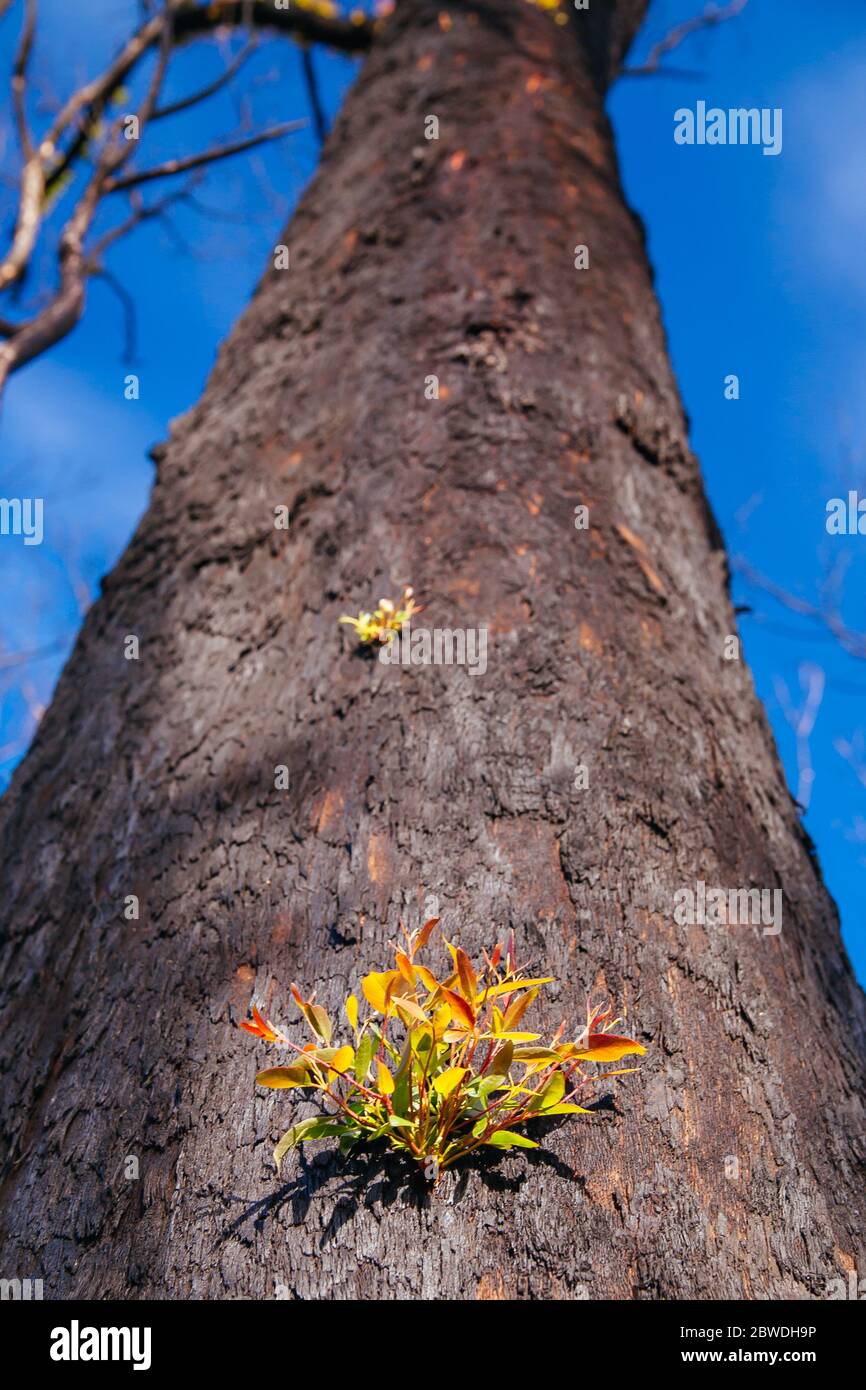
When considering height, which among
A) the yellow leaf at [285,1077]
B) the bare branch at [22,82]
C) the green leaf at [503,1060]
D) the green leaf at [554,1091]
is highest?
the bare branch at [22,82]

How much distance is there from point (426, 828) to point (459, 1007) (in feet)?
1.31

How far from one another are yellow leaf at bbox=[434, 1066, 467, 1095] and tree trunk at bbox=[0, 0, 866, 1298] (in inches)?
5.0

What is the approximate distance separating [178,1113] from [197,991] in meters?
0.18

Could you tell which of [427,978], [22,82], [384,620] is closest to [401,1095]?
[427,978]

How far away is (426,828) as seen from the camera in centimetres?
137

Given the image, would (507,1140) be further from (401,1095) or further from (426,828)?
(426,828)

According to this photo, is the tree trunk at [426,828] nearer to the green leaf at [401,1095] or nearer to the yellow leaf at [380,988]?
the green leaf at [401,1095]

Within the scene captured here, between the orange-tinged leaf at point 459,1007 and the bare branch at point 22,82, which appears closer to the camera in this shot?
the orange-tinged leaf at point 459,1007

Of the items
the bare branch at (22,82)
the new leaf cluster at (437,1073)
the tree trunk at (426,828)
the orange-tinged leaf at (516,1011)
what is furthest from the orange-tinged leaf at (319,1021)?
the bare branch at (22,82)

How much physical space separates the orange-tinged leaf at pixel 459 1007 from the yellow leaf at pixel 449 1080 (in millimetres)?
51

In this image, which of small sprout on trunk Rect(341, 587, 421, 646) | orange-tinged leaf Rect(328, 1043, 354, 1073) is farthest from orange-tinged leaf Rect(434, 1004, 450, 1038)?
small sprout on trunk Rect(341, 587, 421, 646)

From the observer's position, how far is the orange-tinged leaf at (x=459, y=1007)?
0.99m

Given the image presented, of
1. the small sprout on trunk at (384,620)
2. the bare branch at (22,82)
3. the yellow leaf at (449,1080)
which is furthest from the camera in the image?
the bare branch at (22,82)

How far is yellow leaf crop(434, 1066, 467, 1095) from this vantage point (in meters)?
0.98
